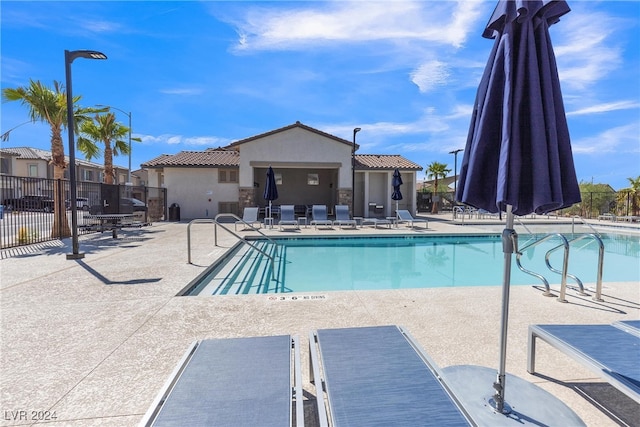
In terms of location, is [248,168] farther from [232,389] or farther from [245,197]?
[232,389]

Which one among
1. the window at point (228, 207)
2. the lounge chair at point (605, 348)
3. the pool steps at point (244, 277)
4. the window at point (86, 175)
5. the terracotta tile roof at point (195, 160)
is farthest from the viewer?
the window at point (86, 175)

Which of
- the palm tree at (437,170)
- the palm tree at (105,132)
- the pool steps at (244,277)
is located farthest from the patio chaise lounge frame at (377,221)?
the palm tree at (437,170)

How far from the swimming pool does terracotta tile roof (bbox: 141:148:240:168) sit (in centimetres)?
979

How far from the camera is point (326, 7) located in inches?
248

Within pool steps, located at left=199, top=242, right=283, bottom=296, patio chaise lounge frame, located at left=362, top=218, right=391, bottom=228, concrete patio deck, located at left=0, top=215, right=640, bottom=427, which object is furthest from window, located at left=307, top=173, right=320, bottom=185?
concrete patio deck, located at left=0, top=215, right=640, bottom=427

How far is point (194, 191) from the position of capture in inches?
752

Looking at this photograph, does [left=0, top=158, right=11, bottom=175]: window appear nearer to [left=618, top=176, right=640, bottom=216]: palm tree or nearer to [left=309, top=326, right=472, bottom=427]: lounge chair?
[left=309, top=326, right=472, bottom=427]: lounge chair

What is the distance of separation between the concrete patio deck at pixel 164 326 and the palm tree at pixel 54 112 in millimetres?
5159

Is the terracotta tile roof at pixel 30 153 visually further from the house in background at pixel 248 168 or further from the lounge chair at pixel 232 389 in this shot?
the lounge chair at pixel 232 389

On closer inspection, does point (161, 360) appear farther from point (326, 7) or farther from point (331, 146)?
point (331, 146)

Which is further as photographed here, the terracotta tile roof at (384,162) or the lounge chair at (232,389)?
the terracotta tile roof at (384,162)

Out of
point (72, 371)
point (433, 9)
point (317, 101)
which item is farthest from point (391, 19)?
point (317, 101)

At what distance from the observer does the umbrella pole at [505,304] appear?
2037 mm

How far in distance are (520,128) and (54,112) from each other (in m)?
13.6
